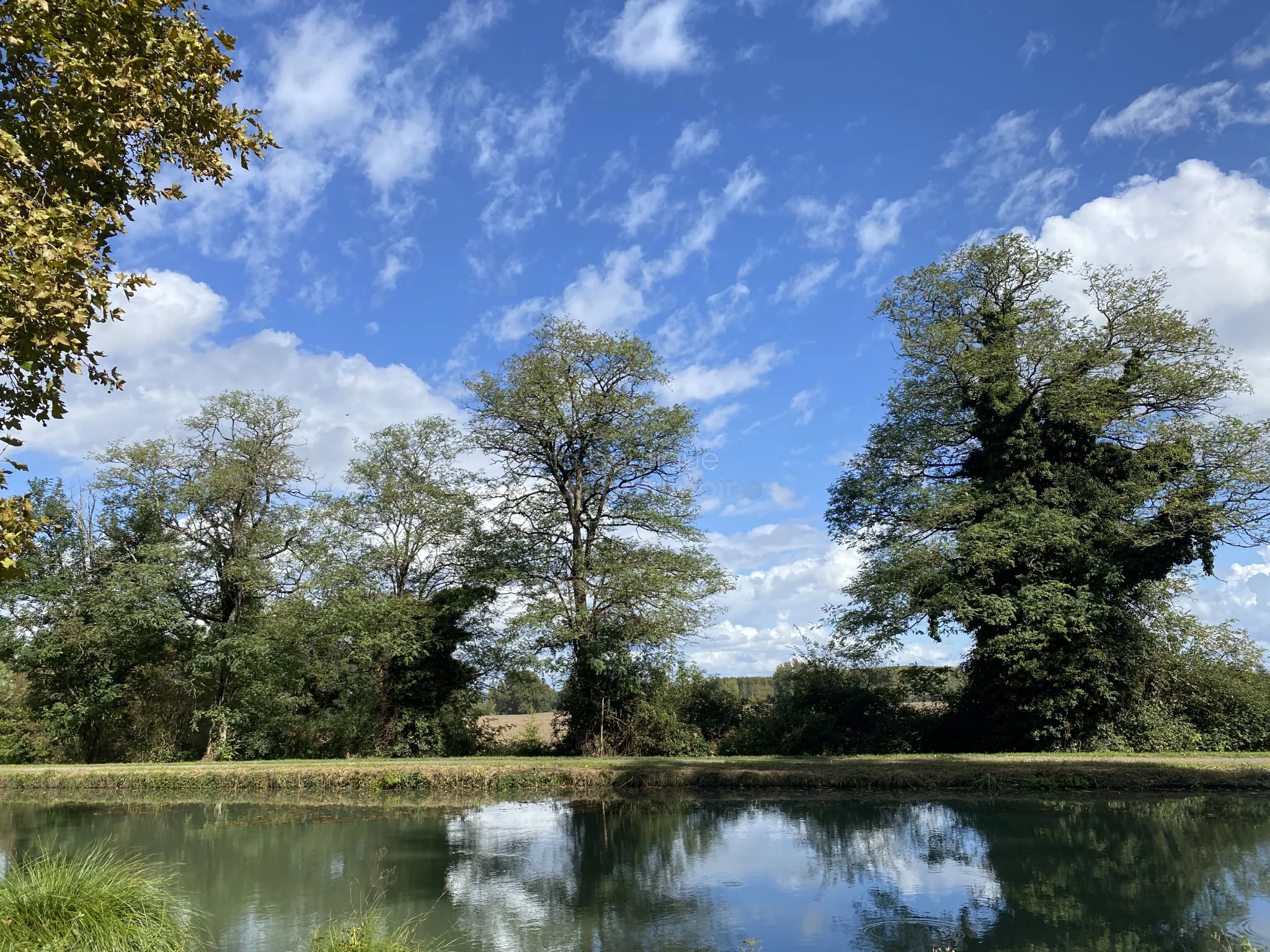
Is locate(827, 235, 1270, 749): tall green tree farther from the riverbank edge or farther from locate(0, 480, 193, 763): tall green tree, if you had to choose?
locate(0, 480, 193, 763): tall green tree

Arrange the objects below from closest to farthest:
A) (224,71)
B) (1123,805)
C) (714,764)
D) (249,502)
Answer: (224,71) < (1123,805) < (714,764) < (249,502)

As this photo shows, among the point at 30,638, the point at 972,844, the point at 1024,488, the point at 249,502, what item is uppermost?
the point at 249,502

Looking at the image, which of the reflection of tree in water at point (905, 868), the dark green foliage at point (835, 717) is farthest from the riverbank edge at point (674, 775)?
the dark green foliage at point (835, 717)

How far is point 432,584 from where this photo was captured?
88.0 ft

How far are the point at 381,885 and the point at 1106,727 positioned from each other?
17912mm

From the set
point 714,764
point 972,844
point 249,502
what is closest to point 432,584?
point 249,502

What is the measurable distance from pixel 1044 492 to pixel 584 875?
16.3m

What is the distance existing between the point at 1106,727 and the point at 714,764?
9.79 m

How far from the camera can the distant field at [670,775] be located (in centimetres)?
1563

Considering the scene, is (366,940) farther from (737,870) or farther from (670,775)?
(670,775)

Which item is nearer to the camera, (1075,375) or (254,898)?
(254,898)

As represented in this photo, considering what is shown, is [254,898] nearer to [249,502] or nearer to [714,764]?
[714,764]

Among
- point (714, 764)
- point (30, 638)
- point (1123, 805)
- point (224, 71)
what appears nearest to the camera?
point (224, 71)

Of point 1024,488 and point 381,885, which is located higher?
point 1024,488
